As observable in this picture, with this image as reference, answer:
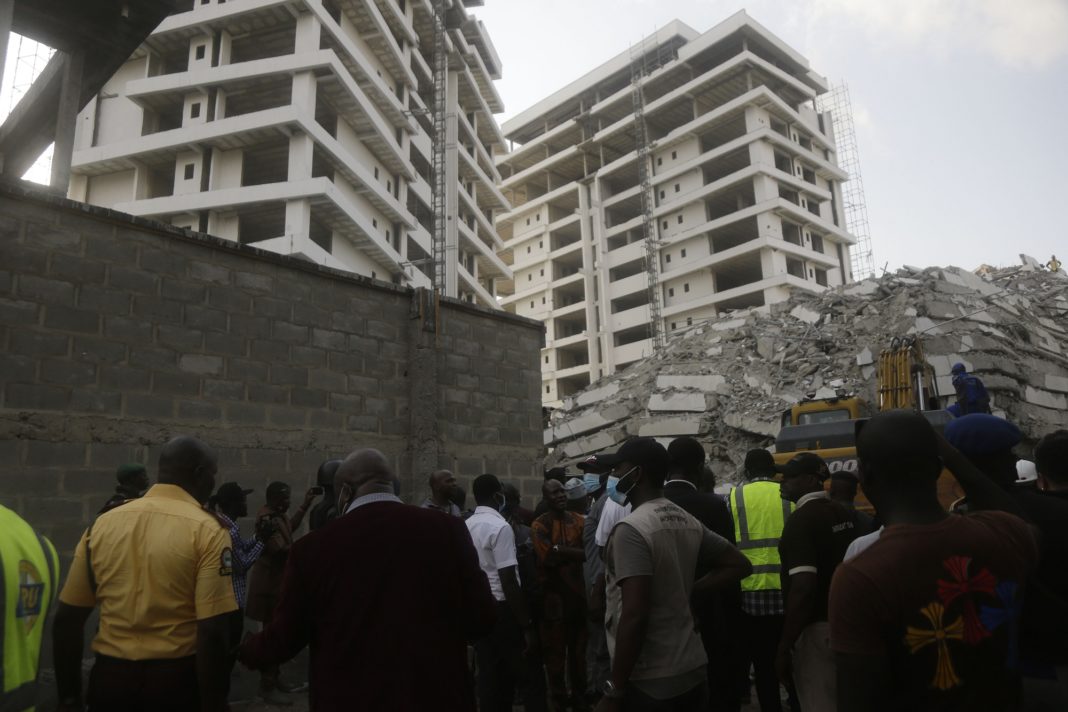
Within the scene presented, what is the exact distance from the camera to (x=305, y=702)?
219 inches

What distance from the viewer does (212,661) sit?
2.65m

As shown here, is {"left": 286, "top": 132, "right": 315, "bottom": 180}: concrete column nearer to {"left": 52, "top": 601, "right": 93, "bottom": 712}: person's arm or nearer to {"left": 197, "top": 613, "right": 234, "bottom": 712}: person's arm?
{"left": 52, "top": 601, "right": 93, "bottom": 712}: person's arm

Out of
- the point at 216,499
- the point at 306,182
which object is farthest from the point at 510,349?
the point at 306,182

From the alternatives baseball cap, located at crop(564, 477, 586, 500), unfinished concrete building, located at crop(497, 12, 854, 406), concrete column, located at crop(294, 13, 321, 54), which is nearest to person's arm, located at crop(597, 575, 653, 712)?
baseball cap, located at crop(564, 477, 586, 500)

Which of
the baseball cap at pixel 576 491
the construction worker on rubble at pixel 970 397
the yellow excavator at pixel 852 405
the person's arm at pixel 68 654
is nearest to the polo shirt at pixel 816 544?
the baseball cap at pixel 576 491

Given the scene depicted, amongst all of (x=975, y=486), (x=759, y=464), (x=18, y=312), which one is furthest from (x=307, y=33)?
(x=975, y=486)

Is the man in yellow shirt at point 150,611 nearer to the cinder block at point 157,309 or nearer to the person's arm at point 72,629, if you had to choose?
the person's arm at point 72,629

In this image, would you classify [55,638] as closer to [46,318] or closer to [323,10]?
[46,318]

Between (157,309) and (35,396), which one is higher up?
(157,309)

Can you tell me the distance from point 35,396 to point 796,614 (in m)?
5.64

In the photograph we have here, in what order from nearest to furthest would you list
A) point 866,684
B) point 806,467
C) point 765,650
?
point 866,684
point 806,467
point 765,650

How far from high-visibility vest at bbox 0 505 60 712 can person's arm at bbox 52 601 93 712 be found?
31.0 inches

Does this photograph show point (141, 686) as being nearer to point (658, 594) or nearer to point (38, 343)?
point (658, 594)

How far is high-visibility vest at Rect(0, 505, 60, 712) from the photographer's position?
1.84 meters
